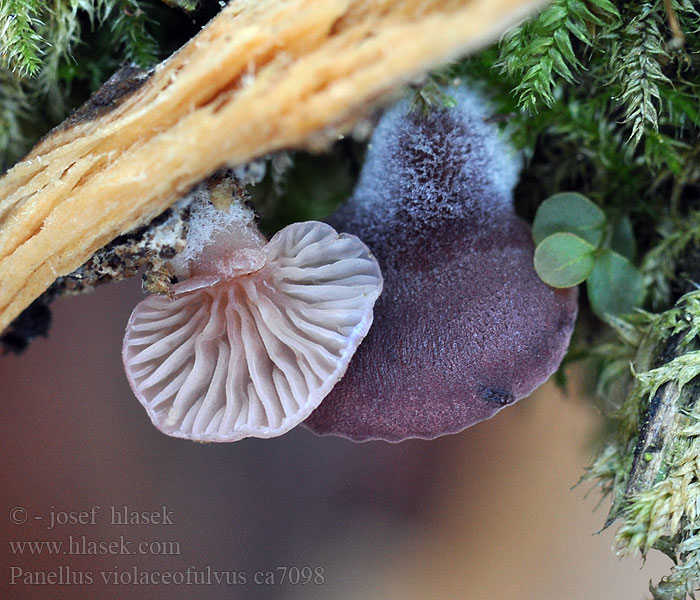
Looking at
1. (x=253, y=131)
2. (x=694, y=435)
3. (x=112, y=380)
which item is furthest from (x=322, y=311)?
(x=112, y=380)

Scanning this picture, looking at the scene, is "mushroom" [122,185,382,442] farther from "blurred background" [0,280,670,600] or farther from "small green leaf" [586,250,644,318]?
"blurred background" [0,280,670,600]

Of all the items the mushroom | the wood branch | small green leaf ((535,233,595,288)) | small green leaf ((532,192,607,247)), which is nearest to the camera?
the wood branch

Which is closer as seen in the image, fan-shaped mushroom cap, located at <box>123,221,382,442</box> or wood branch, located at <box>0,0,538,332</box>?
wood branch, located at <box>0,0,538,332</box>

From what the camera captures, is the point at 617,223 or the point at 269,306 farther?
the point at 617,223

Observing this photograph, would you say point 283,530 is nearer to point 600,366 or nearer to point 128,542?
point 128,542

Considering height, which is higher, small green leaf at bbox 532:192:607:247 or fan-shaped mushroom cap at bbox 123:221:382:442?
fan-shaped mushroom cap at bbox 123:221:382:442

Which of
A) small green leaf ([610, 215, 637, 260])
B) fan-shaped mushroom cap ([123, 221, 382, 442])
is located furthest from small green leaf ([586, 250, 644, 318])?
fan-shaped mushroom cap ([123, 221, 382, 442])

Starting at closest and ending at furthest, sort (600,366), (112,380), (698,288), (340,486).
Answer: (698,288), (600,366), (112,380), (340,486)

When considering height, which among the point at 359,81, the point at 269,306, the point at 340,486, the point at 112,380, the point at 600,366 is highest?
the point at 359,81
